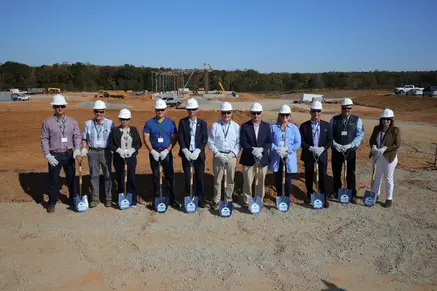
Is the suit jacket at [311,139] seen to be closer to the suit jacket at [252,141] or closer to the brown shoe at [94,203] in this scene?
the suit jacket at [252,141]

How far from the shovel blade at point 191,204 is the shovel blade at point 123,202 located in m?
1.13

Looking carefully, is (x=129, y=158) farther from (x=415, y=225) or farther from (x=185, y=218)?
(x=415, y=225)

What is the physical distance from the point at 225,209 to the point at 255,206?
59 cm

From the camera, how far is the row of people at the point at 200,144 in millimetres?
7164

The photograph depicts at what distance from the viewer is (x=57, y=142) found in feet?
23.1

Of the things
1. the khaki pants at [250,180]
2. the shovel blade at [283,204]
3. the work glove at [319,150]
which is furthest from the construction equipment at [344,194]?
the khaki pants at [250,180]

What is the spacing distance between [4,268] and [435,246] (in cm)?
637

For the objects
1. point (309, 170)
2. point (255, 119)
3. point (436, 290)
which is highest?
point (255, 119)

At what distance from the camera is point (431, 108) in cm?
3559

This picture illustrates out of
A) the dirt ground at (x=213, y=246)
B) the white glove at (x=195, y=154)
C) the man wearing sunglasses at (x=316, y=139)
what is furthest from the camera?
the man wearing sunglasses at (x=316, y=139)

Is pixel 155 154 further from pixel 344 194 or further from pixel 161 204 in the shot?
pixel 344 194

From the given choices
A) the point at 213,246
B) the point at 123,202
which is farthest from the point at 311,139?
the point at 123,202

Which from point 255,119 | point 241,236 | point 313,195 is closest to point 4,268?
point 241,236

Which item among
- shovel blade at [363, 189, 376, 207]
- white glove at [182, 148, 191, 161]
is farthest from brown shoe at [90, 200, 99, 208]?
shovel blade at [363, 189, 376, 207]
